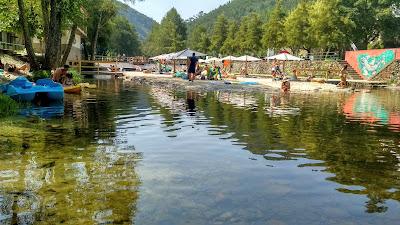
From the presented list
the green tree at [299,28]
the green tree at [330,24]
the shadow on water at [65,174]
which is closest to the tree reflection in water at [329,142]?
the shadow on water at [65,174]

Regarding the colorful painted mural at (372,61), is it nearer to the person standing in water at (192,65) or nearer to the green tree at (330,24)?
the green tree at (330,24)

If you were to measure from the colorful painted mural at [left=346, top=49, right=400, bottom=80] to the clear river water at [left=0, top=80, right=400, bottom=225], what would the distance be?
95.5 feet

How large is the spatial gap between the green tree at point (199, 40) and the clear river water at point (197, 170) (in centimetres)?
9125

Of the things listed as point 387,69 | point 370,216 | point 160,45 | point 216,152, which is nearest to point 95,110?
point 216,152

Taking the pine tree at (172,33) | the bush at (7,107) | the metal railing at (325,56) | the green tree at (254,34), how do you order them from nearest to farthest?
the bush at (7,107) → the metal railing at (325,56) → the green tree at (254,34) → the pine tree at (172,33)

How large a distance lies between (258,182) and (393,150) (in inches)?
171

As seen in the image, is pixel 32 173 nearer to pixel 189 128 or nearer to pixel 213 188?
pixel 213 188

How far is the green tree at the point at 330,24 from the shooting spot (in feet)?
173

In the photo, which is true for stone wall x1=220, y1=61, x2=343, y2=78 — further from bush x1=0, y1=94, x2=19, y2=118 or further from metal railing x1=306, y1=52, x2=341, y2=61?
bush x1=0, y1=94, x2=19, y2=118

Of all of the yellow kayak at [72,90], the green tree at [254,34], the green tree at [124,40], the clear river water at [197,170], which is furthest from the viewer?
the green tree at [124,40]

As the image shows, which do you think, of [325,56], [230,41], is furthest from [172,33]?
[325,56]

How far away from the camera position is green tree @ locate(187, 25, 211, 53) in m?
104

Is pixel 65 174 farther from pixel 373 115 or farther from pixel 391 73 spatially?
pixel 391 73

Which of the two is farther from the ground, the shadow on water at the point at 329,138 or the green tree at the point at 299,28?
the green tree at the point at 299,28
